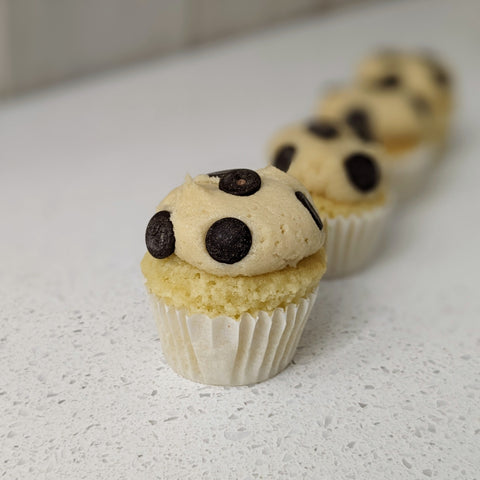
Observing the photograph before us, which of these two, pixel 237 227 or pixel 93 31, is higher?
pixel 93 31

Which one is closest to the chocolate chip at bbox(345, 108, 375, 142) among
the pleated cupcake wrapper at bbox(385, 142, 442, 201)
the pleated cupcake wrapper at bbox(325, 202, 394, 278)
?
the pleated cupcake wrapper at bbox(385, 142, 442, 201)

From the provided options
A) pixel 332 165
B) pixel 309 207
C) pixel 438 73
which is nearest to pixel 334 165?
pixel 332 165

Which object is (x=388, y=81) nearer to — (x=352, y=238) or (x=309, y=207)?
(x=352, y=238)

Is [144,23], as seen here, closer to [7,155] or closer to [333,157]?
[7,155]

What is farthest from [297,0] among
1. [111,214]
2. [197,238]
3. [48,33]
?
[197,238]

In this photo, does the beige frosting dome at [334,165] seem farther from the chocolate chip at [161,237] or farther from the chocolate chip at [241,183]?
the chocolate chip at [161,237]

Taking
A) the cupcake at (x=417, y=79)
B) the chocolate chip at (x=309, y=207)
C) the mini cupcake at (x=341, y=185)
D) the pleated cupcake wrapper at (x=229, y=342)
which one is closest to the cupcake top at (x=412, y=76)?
the cupcake at (x=417, y=79)
